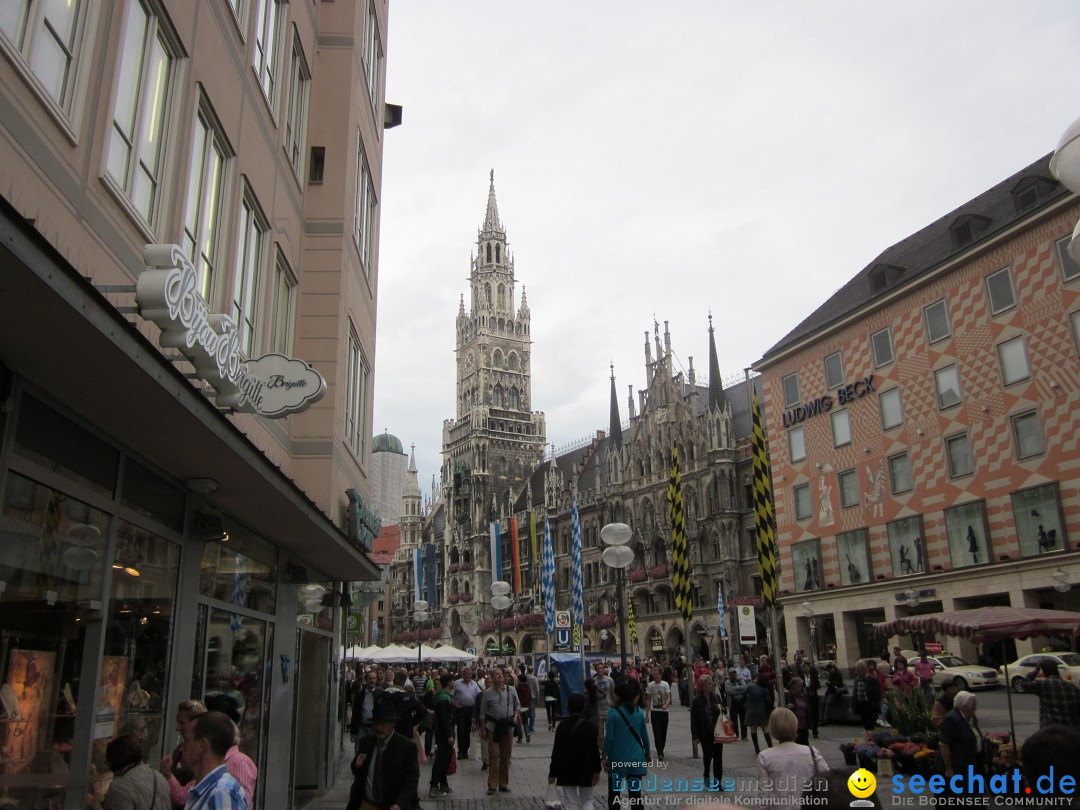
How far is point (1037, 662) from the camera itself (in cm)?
2519

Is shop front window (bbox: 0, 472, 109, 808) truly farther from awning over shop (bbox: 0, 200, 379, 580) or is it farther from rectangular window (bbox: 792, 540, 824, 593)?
rectangular window (bbox: 792, 540, 824, 593)

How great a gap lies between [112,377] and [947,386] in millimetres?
35567

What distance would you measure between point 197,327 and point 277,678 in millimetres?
7687

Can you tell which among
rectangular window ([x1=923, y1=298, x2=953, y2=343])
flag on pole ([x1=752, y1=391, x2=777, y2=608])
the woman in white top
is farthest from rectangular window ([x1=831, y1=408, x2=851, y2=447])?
the woman in white top

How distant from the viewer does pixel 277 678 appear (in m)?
13.0

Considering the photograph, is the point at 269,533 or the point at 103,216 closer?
the point at 103,216

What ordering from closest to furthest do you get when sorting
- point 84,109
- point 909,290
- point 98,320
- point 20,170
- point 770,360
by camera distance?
point 98,320 < point 20,170 < point 84,109 < point 909,290 < point 770,360

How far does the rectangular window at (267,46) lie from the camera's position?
12.1m

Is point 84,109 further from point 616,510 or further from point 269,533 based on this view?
point 616,510

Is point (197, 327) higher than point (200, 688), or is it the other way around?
point (197, 327)

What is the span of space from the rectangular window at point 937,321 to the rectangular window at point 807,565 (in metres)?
11.3

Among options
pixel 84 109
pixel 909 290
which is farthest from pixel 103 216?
pixel 909 290

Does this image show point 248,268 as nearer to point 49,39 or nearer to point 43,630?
point 49,39

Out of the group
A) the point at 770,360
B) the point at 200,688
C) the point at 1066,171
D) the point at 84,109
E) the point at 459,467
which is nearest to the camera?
the point at 84,109
